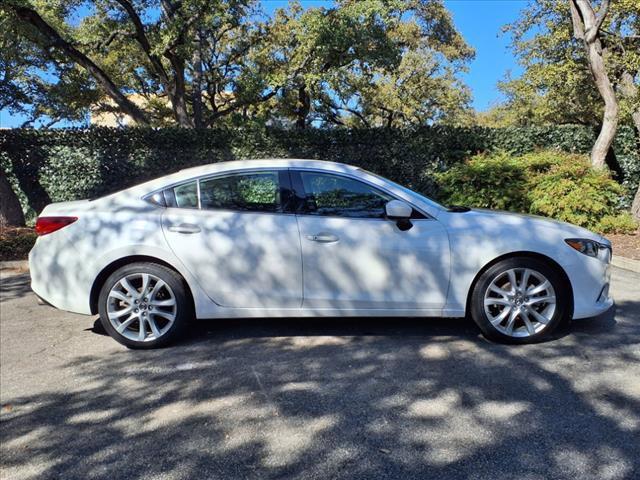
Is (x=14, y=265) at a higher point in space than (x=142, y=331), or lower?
higher

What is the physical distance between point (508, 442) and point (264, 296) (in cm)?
212

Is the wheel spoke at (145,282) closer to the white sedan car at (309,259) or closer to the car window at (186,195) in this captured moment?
the white sedan car at (309,259)

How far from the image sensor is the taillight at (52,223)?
417cm

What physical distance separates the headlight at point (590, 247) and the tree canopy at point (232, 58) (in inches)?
383

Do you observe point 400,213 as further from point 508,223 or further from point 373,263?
point 508,223

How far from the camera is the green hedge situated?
11266 millimetres

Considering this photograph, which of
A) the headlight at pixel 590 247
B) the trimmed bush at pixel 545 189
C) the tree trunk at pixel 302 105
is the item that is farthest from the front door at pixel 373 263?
the tree trunk at pixel 302 105

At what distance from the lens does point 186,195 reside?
13.7ft

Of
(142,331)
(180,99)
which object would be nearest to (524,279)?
(142,331)

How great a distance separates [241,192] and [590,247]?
292cm

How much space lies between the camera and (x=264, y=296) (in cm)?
403

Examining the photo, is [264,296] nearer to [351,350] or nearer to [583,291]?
[351,350]

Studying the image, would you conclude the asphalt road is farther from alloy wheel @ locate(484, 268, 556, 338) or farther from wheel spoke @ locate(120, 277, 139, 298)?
wheel spoke @ locate(120, 277, 139, 298)

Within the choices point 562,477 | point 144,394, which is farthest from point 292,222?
point 562,477
